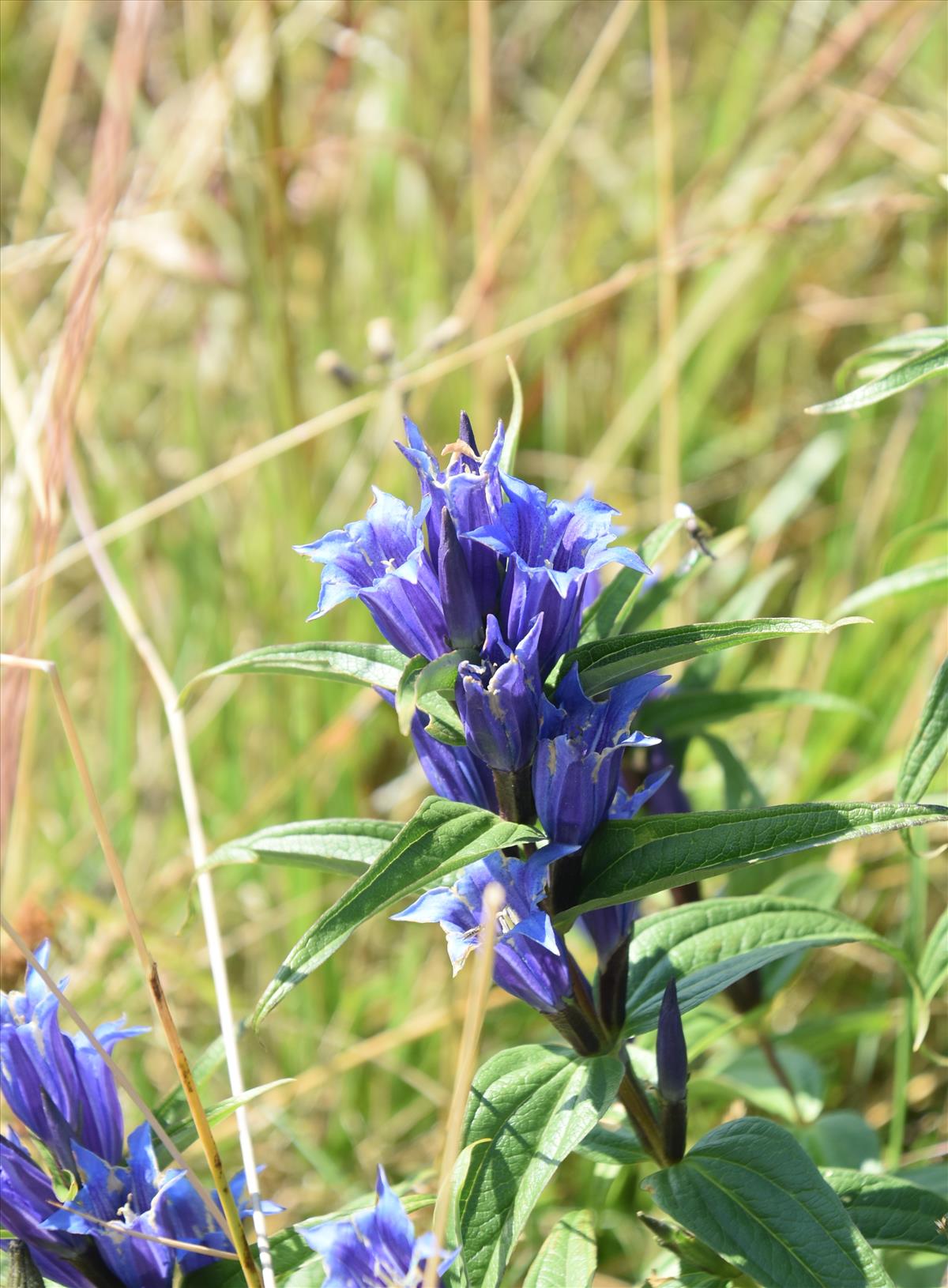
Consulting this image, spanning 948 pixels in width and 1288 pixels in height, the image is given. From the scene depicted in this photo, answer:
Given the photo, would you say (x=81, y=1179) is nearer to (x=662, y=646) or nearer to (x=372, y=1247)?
(x=372, y=1247)

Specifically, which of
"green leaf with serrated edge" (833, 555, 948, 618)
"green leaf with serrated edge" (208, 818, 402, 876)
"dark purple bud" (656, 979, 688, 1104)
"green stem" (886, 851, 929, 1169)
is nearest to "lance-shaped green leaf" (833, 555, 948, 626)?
"green leaf with serrated edge" (833, 555, 948, 618)

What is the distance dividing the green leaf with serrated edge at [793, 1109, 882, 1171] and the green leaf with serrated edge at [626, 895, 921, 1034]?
0.40 metres

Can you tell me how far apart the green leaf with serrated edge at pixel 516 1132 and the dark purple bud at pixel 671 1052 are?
0.16 ft

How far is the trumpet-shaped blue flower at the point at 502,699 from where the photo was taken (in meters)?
0.92

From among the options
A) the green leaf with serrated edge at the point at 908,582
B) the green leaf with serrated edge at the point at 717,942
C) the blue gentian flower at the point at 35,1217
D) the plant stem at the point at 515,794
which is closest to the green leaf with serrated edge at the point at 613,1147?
the green leaf with serrated edge at the point at 717,942

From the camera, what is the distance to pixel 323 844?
1.06 m

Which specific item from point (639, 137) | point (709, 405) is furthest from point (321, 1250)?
point (639, 137)

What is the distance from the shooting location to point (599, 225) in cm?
329

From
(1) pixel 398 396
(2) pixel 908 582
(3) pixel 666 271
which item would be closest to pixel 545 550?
(2) pixel 908 582

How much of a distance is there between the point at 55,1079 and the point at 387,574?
1.80ft

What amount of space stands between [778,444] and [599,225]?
2.63 feet

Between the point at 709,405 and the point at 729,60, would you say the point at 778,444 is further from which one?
the point at 729,60

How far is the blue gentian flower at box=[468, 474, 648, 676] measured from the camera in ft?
2.98

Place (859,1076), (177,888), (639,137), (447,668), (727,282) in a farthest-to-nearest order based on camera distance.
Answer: (639,137) < (727,282) < (177,888) < (859,1076) < (447,668)
